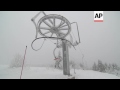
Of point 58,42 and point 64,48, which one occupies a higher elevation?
point 58,42

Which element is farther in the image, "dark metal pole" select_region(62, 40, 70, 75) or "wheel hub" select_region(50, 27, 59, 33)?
"dark metal pole" select_region(62, 40, 70, 75)

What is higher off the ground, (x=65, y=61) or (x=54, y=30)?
(x=54, y=30)

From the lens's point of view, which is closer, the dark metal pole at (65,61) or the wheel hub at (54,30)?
the wheel hub at (54,30)

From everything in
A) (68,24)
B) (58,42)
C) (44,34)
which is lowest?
(58,42)

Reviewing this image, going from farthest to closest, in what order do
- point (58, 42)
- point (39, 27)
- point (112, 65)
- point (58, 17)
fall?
1. point (112, 65)
2. point (58, 42)
3. point (39, 27)
4. point (58, 17)

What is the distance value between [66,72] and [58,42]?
25.7 feet

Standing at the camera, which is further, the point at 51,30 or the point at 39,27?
the point at 51,30

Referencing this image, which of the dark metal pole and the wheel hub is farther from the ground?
the wheel hub

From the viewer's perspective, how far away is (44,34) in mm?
17047

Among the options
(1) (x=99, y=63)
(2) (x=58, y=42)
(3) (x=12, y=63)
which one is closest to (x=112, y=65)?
(1) (x=99, y=63)

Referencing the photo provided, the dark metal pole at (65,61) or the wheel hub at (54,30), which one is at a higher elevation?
the wheel hub at (54,30)

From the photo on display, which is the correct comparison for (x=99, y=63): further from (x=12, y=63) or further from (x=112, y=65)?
(x=12, y=63)

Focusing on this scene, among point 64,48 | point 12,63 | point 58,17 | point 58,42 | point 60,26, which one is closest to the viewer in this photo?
point 58,17

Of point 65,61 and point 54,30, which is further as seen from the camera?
point 65,61
